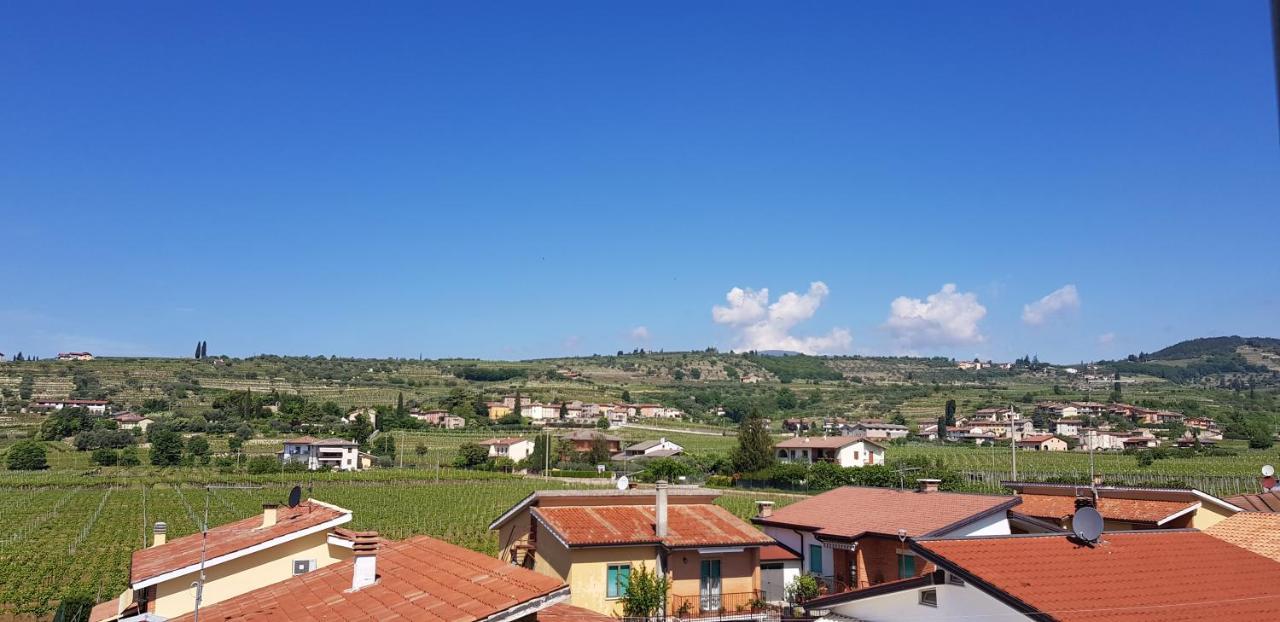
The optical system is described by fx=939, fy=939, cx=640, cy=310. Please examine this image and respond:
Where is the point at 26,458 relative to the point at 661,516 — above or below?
below

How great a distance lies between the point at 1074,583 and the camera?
13172mm

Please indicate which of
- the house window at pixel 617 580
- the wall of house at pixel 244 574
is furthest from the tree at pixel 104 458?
the house window at pixel 617 580

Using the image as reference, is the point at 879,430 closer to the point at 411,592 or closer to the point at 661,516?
the point at 661,516

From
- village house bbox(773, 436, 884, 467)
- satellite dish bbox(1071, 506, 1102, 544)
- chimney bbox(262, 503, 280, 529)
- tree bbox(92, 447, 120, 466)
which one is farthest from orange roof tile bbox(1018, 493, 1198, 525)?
tree bbox(92, 447, 120, 466)

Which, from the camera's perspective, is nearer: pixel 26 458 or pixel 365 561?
pixel 365 561

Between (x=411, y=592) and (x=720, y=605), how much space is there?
473 inches

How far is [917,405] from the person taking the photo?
189m

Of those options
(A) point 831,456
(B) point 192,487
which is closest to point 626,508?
(B) point 192,487

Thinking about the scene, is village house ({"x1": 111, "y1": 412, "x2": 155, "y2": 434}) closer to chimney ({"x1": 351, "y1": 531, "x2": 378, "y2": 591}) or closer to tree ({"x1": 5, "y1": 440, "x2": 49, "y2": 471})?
tree ({"x1": 5, "y1": 440, "x2": 49, "y2": 471})

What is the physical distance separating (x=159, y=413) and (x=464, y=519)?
3744 inches

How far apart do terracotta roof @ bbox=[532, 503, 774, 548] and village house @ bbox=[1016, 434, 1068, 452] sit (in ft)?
314

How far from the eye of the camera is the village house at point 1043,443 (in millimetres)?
111000

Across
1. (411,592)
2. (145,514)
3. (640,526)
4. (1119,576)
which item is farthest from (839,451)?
(411,592)

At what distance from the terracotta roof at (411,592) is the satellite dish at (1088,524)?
8249 mm
